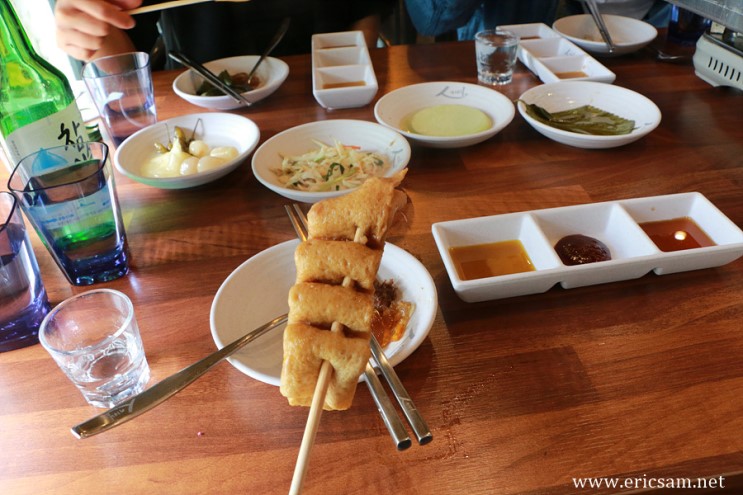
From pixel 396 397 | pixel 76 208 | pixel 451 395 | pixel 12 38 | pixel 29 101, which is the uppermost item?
pixel 12 38

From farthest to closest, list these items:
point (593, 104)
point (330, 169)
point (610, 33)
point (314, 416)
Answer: point (610, 33), point (593, 104), point (330, 169), point (314, 416)

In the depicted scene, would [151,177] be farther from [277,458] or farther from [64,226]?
[277,458]

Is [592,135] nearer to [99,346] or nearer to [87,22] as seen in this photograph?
[99,346]

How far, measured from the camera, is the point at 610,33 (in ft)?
7.61

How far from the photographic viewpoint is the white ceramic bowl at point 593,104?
5.07ft

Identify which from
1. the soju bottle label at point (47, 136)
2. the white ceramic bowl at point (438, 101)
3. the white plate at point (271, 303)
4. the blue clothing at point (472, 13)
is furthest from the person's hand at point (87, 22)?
the blue clothing at point (472, 13)

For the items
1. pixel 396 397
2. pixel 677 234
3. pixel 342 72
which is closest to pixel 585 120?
pixel 677 234

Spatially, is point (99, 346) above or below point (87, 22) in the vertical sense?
below

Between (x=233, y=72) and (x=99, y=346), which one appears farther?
(x=233, y=72)

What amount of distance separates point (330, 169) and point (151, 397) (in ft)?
2.84

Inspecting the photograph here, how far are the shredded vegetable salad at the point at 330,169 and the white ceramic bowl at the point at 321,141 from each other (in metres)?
0.03

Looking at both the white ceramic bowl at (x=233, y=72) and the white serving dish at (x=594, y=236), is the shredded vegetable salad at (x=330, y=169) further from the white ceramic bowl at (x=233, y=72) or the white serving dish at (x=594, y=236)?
the white ceramic bowl at (x=233, y=72)

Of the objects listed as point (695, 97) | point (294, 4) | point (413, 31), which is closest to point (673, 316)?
point (695, 97)

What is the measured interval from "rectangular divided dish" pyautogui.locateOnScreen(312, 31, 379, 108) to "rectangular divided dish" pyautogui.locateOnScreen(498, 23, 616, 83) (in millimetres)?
659
